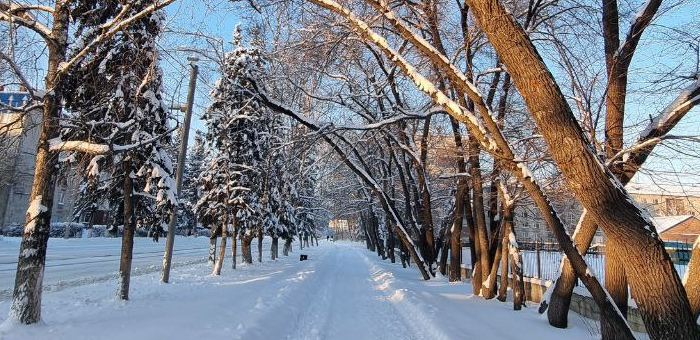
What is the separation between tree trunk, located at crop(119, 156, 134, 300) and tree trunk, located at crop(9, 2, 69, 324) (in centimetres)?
374

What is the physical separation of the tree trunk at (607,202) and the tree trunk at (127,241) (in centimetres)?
959

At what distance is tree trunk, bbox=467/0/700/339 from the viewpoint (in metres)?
4.66

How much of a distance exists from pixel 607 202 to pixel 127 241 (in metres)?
10.5

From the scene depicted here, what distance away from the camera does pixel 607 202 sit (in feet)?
15.5

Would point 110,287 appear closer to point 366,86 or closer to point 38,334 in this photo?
point 38,334

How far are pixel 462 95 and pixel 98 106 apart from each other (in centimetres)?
820

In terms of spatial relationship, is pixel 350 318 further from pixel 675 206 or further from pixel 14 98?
pixel 14 98

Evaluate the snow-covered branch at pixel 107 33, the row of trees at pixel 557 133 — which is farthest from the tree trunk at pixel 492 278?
the snow-covered branch at pixel 107 33

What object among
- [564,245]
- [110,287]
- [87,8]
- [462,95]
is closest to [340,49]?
[462,95]

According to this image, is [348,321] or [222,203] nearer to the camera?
[348,321]

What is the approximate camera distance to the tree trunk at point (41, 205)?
22.6 ft

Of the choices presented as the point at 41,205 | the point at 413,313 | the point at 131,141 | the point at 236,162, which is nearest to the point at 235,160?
the point at 236,162

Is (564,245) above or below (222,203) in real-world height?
below

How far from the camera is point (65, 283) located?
14156 mm
